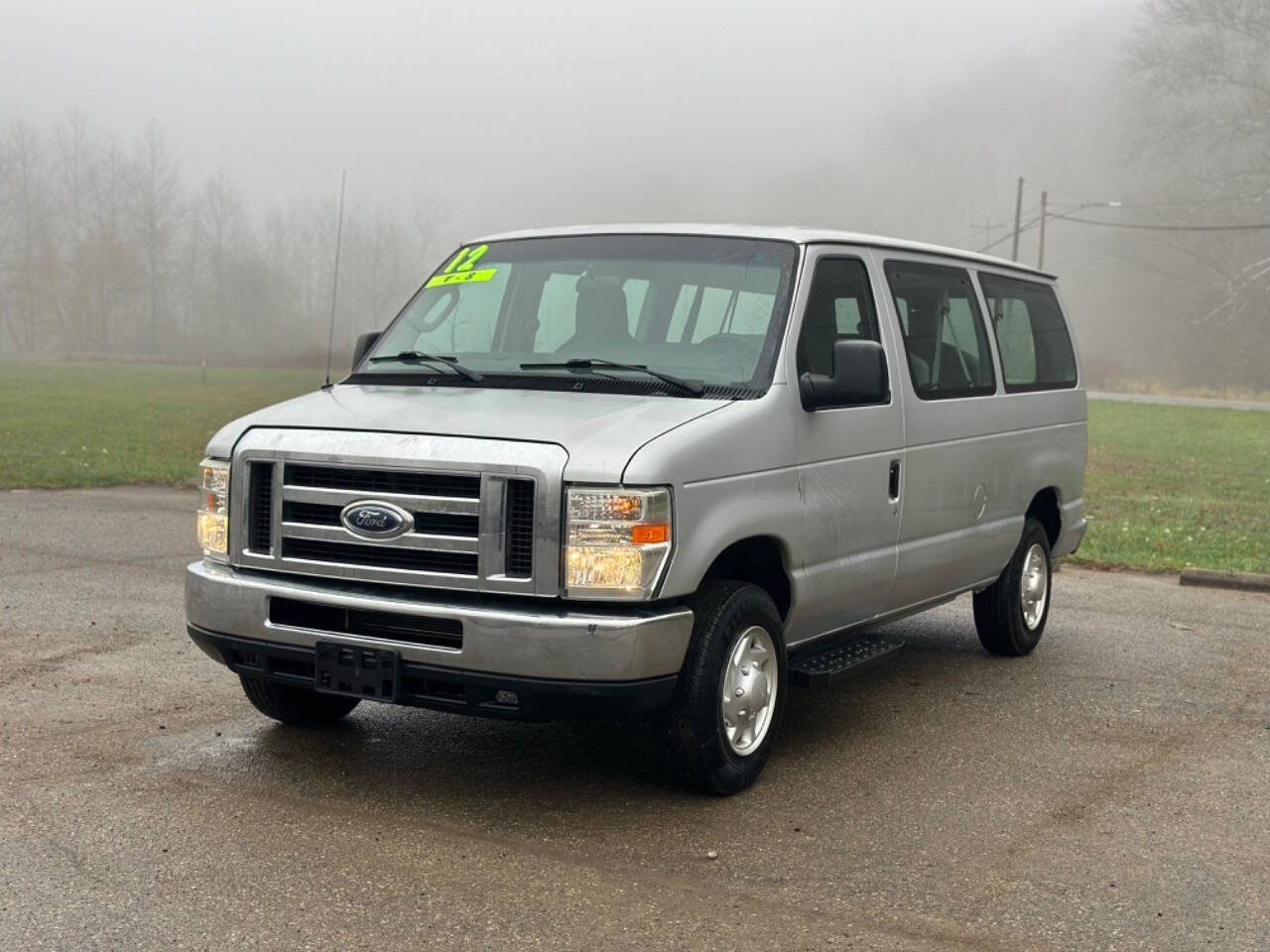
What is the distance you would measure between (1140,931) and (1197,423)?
33.7 meters

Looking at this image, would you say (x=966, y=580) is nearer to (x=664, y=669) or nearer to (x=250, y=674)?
(x=664, y=669)

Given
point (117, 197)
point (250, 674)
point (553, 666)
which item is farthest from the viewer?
point (117, 197)

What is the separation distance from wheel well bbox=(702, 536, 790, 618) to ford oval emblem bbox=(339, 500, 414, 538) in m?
1.14

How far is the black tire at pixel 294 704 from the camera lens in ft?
20.3

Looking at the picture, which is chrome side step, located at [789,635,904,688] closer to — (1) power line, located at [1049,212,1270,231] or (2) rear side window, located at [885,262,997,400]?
(2) rear side window, located at [885,262,997,400]

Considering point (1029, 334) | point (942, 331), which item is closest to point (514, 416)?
point (942, 331)

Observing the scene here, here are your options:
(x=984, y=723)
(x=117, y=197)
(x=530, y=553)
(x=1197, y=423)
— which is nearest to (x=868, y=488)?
(x=984, y=723)

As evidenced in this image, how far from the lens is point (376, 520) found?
5.27m

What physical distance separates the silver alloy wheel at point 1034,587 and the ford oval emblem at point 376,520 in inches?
167

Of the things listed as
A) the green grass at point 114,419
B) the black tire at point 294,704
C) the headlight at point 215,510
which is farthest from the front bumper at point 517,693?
the green grass at point 114,419

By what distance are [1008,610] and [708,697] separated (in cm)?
336

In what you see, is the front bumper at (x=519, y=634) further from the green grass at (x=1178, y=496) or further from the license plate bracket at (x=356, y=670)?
the green grass at (x=1178, y=496)

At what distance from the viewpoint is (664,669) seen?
5.18 metres

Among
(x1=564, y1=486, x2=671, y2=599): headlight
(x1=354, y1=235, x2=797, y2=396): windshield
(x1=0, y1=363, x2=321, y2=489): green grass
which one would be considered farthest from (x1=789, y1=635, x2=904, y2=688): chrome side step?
(x1=0, y1=363, x2=321, y2=489): green grass
